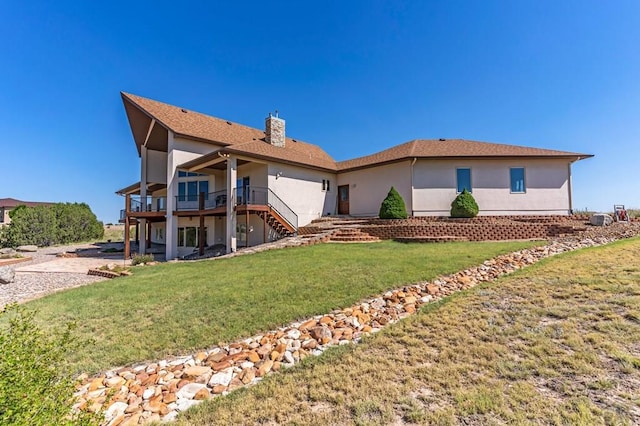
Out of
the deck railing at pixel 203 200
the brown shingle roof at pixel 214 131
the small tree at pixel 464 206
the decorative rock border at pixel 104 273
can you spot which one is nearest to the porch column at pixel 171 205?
the deck railing at pixel 203 200

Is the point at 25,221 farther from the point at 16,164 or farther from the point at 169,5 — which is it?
the point at 169,5

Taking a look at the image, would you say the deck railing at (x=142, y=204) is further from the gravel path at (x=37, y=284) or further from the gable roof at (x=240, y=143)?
the gravel path at (x=37, y=284)

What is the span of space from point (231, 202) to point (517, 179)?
15.1m

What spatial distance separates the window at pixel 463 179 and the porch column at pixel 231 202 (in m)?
11.9

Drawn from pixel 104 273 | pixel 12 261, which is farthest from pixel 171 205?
pixel 12 261

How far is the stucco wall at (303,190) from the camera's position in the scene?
51.4 ft

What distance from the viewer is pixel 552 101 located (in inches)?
524

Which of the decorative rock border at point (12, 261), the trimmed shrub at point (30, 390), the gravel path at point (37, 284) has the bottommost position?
the gravel path at point (37, 284)

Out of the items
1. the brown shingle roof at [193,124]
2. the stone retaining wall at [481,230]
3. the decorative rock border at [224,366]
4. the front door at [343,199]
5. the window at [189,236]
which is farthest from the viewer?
the front door at [343,199]

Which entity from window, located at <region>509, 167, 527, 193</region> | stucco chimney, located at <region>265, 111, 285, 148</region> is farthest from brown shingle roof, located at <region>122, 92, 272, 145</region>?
window, located at <region>509, 167, 527, 193</region>

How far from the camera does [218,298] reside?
5898 millimetres

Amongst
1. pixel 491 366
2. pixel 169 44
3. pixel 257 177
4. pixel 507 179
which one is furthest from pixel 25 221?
pixel 507 179

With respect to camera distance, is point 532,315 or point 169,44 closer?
point 532,315

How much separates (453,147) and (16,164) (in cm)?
3137
